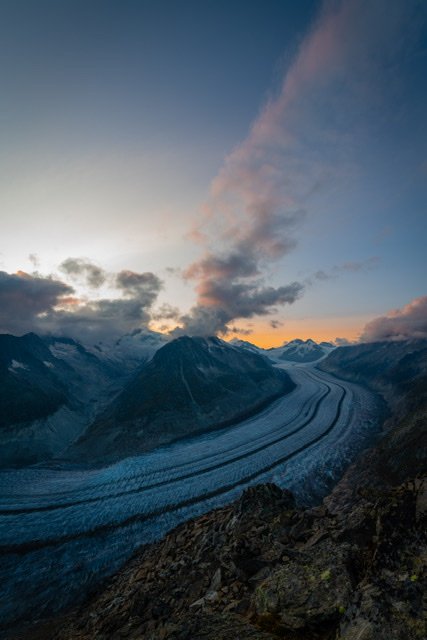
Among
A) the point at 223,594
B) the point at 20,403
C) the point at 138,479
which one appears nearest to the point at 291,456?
the point at 138,479

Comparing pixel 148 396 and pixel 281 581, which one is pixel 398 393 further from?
pixel 281 581

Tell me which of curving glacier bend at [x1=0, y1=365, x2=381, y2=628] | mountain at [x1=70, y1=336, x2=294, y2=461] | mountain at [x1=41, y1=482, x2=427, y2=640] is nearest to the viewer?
mountain at [x1=41, y1=482, x2=427, y2=640]

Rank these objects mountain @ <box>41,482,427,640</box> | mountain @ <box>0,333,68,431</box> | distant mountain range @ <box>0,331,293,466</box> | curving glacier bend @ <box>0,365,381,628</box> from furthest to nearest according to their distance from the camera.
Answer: mountain @ <box>0,333,68,431</box> → distant mountain range @ <box>0,331,293,466</box> → curving glacier bend @ <box>0,365,381,628</box> → mountain @ <box>41,482,427,640</box>

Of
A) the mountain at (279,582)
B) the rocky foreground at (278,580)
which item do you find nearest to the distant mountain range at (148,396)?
the rocky foreground at (278,580)

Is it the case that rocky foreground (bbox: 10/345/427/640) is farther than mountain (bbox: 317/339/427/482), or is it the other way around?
mountain (bbox: 317/339/427/482)

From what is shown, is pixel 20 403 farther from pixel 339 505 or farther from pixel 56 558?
pixel 339 505

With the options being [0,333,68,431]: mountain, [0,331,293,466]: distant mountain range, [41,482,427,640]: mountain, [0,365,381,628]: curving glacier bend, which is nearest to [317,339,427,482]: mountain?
[0,365,381,628]: curving glacier bend

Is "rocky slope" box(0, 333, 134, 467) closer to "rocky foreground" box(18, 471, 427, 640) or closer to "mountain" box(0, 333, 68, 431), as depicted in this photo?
"mountain" box(0, 333, 68, 431)
